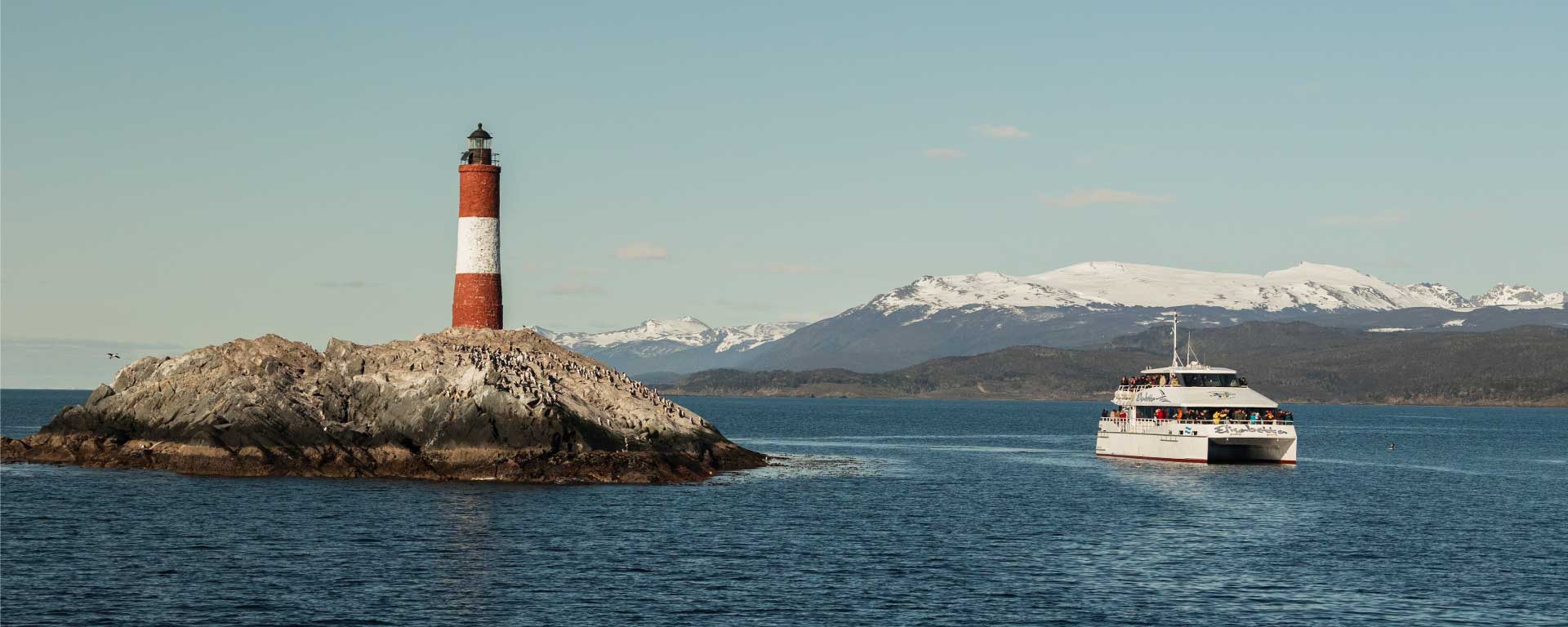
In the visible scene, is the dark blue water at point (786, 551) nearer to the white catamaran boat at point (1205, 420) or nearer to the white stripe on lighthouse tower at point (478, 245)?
the white catamaran boat at point (1205, 420)

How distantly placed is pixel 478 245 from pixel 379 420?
1340 centimetres

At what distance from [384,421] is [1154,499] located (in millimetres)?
41240

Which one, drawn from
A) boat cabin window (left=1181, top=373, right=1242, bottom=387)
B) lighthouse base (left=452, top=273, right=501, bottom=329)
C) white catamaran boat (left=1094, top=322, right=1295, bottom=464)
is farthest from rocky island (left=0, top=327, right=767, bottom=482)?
boat cabin window (left=1181, top=373, right=1242, bottom=387)

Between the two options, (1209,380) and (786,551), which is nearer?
(786,551)

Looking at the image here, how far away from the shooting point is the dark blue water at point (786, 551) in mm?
42438

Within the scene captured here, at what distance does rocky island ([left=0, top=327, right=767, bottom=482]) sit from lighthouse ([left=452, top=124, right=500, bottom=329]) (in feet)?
8.42

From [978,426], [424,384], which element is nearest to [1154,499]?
[424,384]

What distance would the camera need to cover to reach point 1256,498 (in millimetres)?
73812

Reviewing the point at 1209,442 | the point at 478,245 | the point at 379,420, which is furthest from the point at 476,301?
the point at 1209,442

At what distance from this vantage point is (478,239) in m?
90.6

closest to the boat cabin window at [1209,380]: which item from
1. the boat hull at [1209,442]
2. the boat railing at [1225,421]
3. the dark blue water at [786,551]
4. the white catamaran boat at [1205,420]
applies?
the white catamaran boat at [1205,420]

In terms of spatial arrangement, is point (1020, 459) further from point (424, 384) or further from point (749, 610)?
point (749, 610)

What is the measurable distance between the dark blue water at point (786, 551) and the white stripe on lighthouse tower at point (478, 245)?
18.9m

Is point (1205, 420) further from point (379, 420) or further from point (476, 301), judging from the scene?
point (379, 420)
